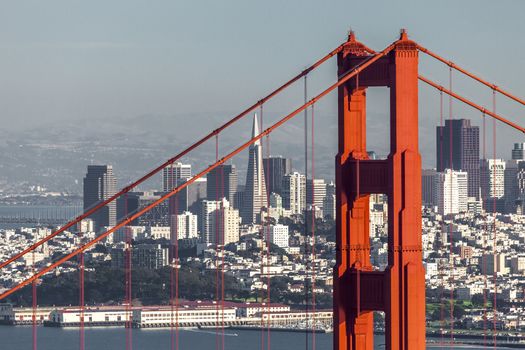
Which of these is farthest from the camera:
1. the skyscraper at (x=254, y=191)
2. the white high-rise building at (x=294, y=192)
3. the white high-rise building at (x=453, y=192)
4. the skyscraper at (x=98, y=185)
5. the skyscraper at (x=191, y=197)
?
the skyscraper at (x=98, y=185)

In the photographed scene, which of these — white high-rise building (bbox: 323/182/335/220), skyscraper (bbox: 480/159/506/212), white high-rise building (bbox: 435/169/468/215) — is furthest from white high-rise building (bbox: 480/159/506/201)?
white high-rise building (bbox: 323/182/335/220)

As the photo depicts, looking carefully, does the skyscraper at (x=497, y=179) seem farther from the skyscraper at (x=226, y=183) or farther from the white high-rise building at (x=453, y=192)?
the skyscraper at (x=226, y=183)

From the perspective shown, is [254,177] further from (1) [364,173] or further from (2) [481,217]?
(1) [364,173]

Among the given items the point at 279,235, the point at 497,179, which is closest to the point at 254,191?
the point at 497,179

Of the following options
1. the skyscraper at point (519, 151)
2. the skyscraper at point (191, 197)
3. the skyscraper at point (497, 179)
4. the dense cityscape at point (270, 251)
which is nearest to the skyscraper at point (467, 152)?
the dense cityscape at point (270, 251)

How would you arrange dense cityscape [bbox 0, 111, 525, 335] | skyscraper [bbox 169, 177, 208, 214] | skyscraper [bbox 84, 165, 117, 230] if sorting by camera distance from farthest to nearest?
Result: skyscraper [bbox 84, 165, 117, 230] < skyscraper [bbox 169, 177, 208, 214] < dense cityscape [bbox 0, 111, 525, 335]

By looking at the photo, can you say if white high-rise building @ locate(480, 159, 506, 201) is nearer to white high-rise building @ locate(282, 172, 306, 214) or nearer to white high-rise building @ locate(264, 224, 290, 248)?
white high-rise building @ locate(282, 172, 306, 214)
